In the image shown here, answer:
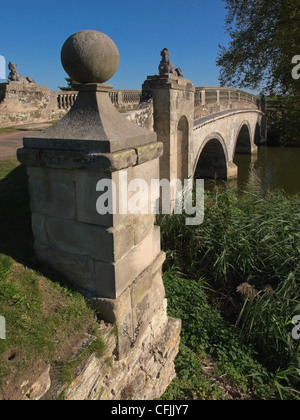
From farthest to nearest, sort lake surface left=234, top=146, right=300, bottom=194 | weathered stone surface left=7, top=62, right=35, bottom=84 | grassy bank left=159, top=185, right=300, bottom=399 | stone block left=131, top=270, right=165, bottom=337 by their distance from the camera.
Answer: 1. lake surface left=234, top=146, right=300, bottom=194
2. weathered stone surface left=7, top=62, right=35, bottom=84
3. grassy bank left=159, top=185, right=300, bottom=399
4. stone block left=131, top=270, right=165, bottom=337

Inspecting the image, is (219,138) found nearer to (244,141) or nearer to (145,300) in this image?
(244,141)

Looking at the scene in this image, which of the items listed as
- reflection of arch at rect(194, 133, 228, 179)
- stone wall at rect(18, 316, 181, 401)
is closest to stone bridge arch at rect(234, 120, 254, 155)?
reflection of arch at rect(194, 133, 228, 179)

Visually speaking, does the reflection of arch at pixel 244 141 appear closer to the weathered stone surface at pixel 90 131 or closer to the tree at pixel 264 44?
the tree at pixel 264 44

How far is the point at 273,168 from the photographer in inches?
779

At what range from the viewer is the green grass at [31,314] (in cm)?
178

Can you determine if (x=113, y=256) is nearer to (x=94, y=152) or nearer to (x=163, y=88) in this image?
(x=94, y=152)

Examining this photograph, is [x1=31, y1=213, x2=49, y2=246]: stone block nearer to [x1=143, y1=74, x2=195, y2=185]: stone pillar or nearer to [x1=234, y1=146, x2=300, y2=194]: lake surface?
[x1=143, y1=74, x2=195, y2=185]: stone pillar

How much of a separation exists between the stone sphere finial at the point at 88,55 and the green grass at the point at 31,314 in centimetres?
135

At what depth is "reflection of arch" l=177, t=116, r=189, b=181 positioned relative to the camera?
912cm

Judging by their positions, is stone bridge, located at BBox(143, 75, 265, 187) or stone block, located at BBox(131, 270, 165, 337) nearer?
stone block, located at BBox(131, 270, 165, 337)

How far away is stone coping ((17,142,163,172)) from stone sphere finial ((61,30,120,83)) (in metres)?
0.52

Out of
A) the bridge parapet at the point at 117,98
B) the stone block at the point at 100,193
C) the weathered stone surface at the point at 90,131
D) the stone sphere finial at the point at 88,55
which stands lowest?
the stone block at the point at 100,193

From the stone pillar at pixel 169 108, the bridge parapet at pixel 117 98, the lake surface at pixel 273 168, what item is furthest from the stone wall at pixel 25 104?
the lake surface at pixel 273 168
